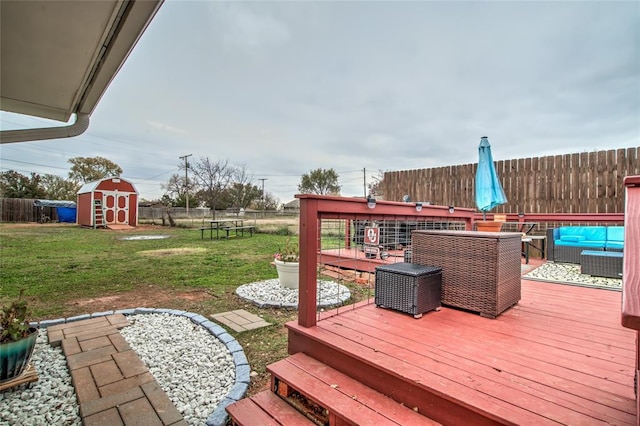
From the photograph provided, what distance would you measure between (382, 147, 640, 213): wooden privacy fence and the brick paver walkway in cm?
786

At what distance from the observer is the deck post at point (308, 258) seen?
78.4 inches

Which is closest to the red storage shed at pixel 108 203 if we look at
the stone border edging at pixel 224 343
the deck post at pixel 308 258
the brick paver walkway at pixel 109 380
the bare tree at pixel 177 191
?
the bare tree at pixel 177 191

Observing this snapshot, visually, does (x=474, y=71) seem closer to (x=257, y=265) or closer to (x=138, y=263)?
(x=257, y=265)

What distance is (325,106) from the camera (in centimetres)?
866

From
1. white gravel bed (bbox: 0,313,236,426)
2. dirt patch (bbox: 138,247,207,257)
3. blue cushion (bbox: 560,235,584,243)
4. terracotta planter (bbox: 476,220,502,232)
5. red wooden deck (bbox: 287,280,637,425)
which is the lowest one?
white gravel bed (bbox: 0,313,236,426)

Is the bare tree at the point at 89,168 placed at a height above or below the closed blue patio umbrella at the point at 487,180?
above

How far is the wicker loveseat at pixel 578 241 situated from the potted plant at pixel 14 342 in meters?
7.10

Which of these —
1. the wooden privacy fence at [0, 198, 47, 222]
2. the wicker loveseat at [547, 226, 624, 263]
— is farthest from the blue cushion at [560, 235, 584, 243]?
the wooden privacy fence at [0, 198, 47, 222]

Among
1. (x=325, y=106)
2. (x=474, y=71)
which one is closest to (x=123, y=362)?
(x=474, y=71)

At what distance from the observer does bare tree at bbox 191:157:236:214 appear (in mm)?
20750

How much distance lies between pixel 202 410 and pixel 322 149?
1480cm

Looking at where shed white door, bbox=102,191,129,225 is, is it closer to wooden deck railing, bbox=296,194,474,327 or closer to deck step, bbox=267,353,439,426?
wooden deck railing, bbox=296,194,474,327

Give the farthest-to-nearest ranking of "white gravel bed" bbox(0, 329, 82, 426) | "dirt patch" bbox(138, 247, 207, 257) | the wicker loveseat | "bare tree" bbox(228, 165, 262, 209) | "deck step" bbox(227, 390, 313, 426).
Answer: "bare tree" bbox(228, 165, 262, 209)
"dirt patch" bbox(138, 247, 207, 257)
the wicker loveseat
"white gravel bed" bbox(0, 329, 82, 426)
"deck step" bbox(227, 390, 313, 426)

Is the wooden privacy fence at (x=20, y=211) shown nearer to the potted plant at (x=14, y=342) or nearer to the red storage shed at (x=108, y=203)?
the red storage shed at (x=108, y=203)
